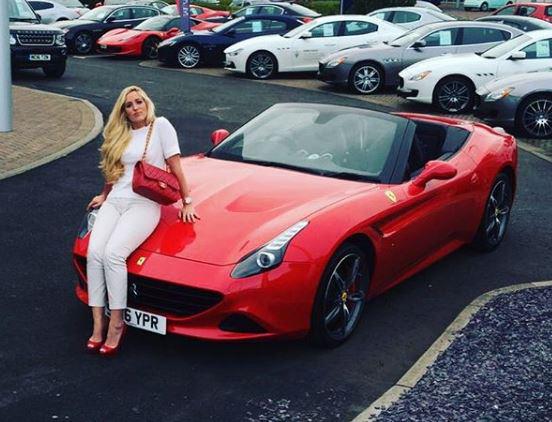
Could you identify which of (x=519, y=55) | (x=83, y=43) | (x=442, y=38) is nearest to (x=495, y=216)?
(x=519, y=55)

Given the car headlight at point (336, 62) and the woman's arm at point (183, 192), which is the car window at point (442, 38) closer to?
the car headlight at point (336, 62)

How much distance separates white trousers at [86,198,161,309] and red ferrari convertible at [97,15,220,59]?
62.2 feet

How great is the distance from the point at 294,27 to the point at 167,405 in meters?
19.1

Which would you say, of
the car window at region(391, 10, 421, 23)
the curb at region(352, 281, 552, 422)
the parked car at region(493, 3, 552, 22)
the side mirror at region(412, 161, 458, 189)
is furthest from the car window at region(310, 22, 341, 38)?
the side mirror at region(412, 161, 458, 189)

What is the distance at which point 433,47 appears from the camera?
18.9 meters

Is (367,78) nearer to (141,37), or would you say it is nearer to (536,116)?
(536,116)

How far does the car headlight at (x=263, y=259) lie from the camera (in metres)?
5.29

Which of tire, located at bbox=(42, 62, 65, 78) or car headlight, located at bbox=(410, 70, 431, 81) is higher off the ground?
car headlight, located at bbox=(410, 70, 431, 81)

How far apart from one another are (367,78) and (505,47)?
3055mm

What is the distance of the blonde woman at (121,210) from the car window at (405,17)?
20.6 meters

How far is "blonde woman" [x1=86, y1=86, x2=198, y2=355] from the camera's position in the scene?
5.46m

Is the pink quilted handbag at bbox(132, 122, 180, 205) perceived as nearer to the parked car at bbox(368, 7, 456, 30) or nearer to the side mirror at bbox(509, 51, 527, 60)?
the side mirror at bbox(509, 51, 527, 60)

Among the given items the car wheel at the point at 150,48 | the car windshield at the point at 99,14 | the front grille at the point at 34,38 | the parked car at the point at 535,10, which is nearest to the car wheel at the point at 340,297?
the front grille at the point at 34,38

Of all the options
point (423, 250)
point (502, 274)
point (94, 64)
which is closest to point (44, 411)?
point (423, 250)
